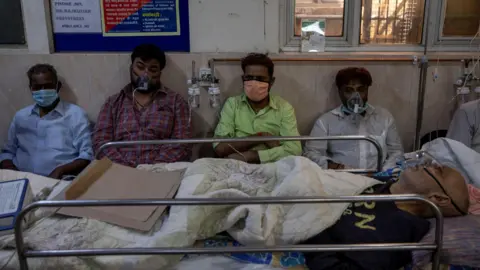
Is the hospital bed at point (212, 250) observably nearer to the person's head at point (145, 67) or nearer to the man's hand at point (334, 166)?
the man's hand at point (334, 166)

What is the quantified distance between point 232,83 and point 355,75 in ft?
3.50

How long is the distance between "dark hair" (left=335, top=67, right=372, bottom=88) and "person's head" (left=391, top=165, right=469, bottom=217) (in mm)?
1382

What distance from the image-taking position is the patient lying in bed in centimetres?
184

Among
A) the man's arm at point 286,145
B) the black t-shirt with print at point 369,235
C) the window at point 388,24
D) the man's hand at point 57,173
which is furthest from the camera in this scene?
the window at point 388,24

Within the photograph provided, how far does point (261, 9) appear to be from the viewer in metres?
3.74

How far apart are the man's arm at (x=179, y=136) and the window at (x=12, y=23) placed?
5.16ft

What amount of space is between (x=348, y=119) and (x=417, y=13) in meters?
1.28

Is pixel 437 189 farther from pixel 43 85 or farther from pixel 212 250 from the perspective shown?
pixel 43 85

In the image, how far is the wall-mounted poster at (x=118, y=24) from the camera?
375 cm

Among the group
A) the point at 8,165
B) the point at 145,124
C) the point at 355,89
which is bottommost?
the point at 8,165

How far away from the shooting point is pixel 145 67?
3.57 meters

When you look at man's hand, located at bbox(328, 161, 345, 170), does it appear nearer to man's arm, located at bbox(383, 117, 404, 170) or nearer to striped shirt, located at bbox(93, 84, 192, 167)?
man's arm, located at bbox(383, 117, 404, 170)

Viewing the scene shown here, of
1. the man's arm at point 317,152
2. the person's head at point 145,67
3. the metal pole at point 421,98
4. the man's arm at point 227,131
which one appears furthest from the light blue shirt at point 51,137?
the metal pole at point 421,98

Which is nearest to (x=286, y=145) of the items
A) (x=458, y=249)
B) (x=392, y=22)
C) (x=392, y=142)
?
(x=392, y=142)
